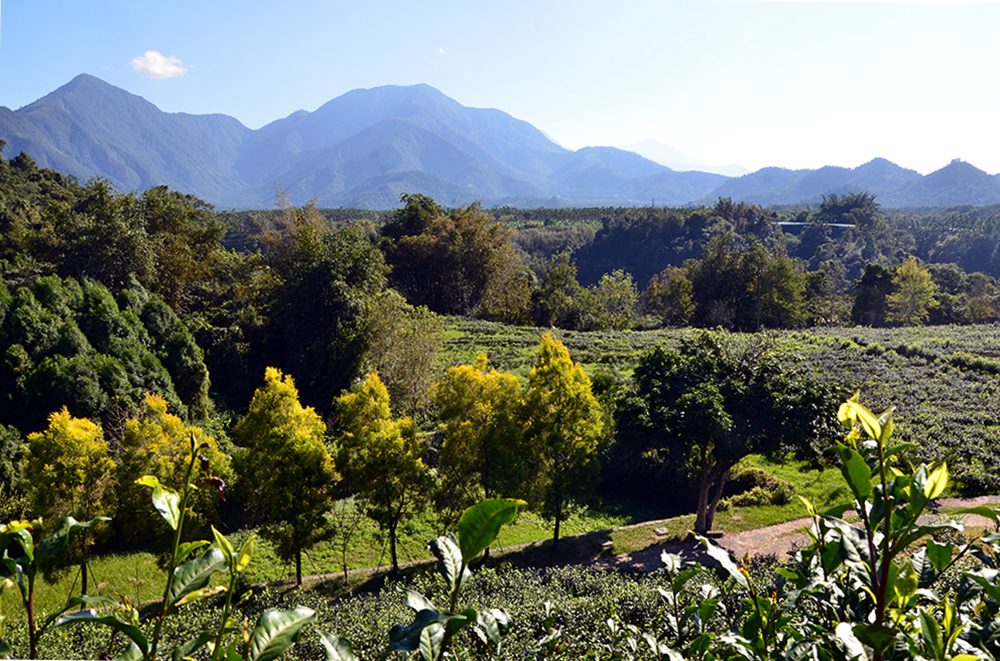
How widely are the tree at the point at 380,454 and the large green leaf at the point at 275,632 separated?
9128mm

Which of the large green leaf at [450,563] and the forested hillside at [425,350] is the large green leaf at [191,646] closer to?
the large green leaf at [450,563]

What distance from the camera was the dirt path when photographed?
10.5 m

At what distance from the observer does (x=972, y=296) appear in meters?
41.2

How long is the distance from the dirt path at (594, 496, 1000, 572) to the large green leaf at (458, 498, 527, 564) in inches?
404

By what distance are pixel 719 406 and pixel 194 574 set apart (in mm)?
10829

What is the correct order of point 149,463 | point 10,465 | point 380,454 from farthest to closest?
point 10,465, point 380,454, point 149,463

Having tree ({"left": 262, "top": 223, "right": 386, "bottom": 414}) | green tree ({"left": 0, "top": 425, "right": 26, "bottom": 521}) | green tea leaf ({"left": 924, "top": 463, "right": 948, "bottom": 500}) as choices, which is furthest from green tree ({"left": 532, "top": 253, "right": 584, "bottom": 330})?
green tea leaf ({"left": 924, "top": 463, "right": 948, "bottom": 500})

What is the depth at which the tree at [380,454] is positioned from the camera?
9938mm

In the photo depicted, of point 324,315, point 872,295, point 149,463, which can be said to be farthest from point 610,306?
point 149,463

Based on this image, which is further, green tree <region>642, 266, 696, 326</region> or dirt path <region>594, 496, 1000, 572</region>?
green tree <region>642, 266, 696, 326</region>

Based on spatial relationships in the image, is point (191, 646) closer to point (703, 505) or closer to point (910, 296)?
point (703, 505)

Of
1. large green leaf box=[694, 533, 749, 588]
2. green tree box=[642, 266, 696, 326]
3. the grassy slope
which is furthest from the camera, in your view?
green tree box=[642, 266, 696, 326]

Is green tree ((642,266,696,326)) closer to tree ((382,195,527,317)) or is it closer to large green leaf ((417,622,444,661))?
tree ((382,195,527,317))

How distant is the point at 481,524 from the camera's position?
1078 mm
